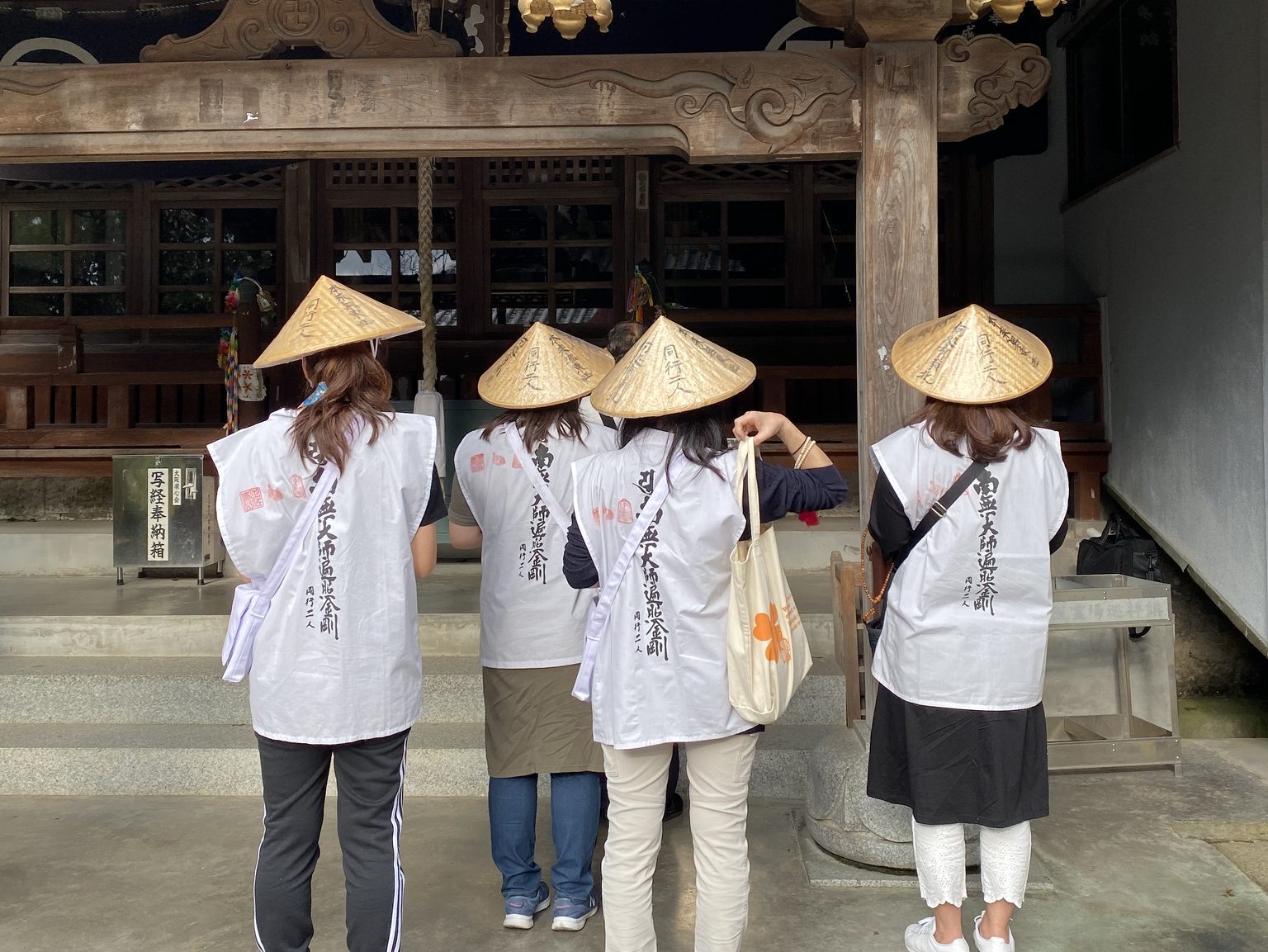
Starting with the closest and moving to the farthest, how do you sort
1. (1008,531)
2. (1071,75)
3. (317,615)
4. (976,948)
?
(317,615), (1008,531), (976,948), (1071,75)

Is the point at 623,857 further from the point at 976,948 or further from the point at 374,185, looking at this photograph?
the point at 374,185

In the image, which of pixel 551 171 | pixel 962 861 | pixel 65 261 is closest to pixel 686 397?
pixel 962 861

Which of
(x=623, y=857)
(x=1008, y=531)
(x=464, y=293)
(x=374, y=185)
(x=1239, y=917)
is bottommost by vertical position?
(x=1239, y=917)

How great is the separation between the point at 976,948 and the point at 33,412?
7.88 metres

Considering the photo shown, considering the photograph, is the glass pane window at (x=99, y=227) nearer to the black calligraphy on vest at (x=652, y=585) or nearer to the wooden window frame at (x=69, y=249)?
the wooden window frame at (x=69, y=249)

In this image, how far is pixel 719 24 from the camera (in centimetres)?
786

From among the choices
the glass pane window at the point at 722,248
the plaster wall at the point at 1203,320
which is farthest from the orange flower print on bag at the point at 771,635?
the glass pane window at the point at 722,248

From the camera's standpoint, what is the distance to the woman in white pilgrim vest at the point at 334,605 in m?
2.95

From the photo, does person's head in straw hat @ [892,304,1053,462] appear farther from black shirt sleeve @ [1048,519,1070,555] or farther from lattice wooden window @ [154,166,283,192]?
lattice wooden window @ [154,166,283,192]

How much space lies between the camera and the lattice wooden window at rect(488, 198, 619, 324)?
8688 millimetres

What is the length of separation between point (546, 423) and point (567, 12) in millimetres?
1577

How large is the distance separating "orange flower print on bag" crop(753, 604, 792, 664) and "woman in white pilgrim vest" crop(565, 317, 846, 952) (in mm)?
115

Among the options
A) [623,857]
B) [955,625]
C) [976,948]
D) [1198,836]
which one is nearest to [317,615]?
[623,857]

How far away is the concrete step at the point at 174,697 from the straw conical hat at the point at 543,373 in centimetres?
223
